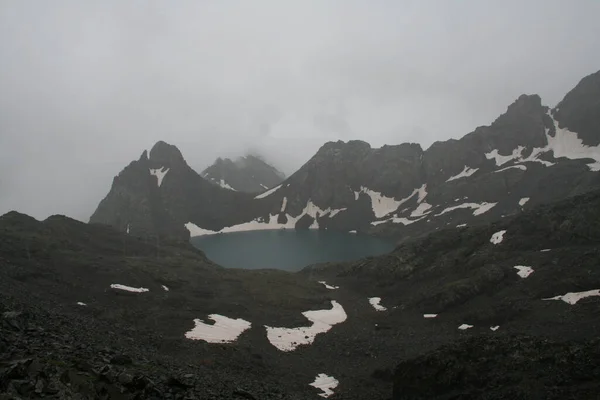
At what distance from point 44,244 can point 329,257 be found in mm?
99685

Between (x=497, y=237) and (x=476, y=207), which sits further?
(x=476, y=207)

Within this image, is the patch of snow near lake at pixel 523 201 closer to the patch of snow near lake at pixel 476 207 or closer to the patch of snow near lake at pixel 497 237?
the patch of snow near lake at pixel 476 207

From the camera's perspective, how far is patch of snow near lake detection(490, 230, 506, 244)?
75688 mm

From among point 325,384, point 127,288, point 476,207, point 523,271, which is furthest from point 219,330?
point 476,207

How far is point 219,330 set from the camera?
51.9m

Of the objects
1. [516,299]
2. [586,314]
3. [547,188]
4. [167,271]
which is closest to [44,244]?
[167,271]

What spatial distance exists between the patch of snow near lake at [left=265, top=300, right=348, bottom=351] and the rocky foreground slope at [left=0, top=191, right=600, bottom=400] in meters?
0.51

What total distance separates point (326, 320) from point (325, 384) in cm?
2526

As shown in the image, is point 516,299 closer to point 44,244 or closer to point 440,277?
point 440,277

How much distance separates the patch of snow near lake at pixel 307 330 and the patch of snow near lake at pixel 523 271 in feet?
87.7

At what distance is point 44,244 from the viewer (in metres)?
76.3

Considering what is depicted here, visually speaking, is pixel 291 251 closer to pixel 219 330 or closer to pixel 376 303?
pixel 376 303

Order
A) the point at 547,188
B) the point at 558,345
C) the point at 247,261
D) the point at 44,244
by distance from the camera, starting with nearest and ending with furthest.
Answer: the point at 558,345 < the point at 44,244 < the point at 247,261 < the point at 547,188

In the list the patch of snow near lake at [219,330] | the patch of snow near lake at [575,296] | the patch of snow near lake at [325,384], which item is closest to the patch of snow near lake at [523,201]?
the patch of snow near lake at [575,296]
